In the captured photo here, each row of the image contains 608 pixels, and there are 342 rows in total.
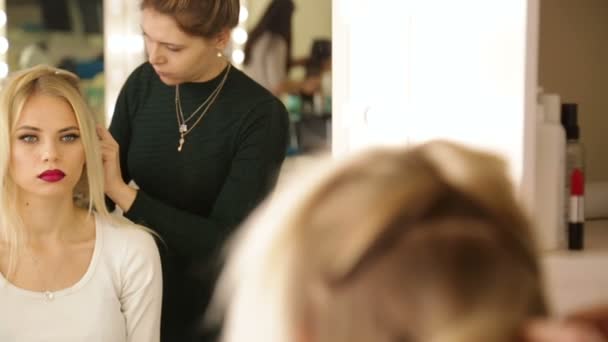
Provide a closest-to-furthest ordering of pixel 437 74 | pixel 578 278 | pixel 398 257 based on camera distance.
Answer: pixel 398 257, pixel 578 278, pixel 437 74

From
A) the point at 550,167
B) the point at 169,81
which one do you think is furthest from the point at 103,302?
the point at 550,167

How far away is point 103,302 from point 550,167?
719 millimetres

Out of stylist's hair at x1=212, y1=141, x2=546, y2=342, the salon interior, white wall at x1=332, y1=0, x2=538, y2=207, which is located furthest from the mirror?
stylist's hair at x1=212, y1=141, x2=546, y2=342

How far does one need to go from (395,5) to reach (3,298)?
2.44ft

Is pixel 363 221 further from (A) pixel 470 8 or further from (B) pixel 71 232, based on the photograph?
(B) pixel 71 232

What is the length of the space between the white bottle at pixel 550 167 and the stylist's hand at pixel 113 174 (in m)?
0.61

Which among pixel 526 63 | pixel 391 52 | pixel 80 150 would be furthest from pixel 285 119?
pixel 526 63

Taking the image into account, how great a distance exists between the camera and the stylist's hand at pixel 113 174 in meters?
1.31

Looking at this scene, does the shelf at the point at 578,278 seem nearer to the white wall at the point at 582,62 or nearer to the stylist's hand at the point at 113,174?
the white wall at the point at 582,62

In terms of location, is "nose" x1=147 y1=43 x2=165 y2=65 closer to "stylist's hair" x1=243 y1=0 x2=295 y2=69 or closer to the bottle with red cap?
"stylist's hair" x1=243 y1=0 x2=295 y2=69

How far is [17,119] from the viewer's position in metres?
1.27

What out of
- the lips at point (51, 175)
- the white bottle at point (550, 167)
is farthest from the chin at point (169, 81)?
the white bottle at point (550, 167)

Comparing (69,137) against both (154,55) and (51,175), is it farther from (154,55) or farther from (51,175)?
(154,55)

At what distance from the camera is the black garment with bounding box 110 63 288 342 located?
1.29 meters
